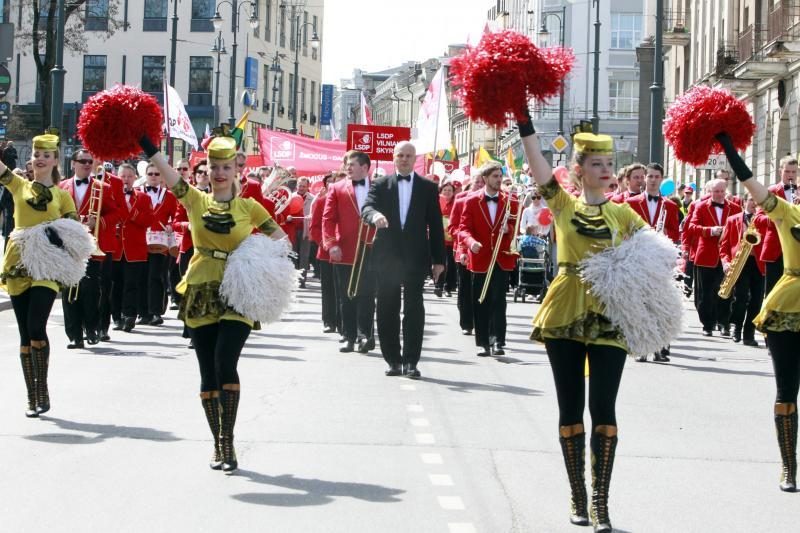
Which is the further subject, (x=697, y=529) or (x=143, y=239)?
(x=143, y=239)

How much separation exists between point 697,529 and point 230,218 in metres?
3.17

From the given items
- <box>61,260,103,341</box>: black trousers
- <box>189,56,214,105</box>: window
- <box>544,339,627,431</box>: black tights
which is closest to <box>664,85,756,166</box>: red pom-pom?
<box>544,339,627,431</box>: black tights

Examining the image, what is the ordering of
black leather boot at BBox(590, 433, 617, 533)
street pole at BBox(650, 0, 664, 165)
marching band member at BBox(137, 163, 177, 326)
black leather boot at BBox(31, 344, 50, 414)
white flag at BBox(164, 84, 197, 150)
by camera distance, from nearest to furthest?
black leather boot at BBox(590, 433, 617, 533)
black leather boot at BBox(31, 344, 50, 414)
marching band member at BBox(137, 163, 177, 326)
street pole at BBox(650, 0, 664, 165)
white flag at BBox(164, 84, 197, 150)

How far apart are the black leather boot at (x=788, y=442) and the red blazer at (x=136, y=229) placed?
33.9 feet

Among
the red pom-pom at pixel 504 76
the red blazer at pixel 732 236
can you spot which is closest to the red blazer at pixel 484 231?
the red blazer at pixel 732 236

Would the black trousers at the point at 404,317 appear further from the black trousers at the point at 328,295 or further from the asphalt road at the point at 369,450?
the black trousers at the point at 328,295

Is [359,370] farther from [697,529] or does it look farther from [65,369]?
[697,529]

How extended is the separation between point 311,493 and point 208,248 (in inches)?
65.3

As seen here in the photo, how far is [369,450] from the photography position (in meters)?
8.61

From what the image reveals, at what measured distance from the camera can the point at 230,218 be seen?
805cm

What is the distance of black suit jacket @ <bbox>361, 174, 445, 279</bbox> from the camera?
12734 millimetres

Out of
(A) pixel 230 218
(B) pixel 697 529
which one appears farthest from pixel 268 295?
(B) pixel 697 529

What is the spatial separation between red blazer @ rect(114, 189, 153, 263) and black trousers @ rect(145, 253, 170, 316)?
1.72ft

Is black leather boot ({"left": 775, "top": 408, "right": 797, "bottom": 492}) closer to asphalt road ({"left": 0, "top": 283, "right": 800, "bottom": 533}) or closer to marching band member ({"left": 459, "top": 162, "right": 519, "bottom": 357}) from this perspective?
asphalt road ({"left": 0, "top": 283, "right": 800, "bottom": 533})
